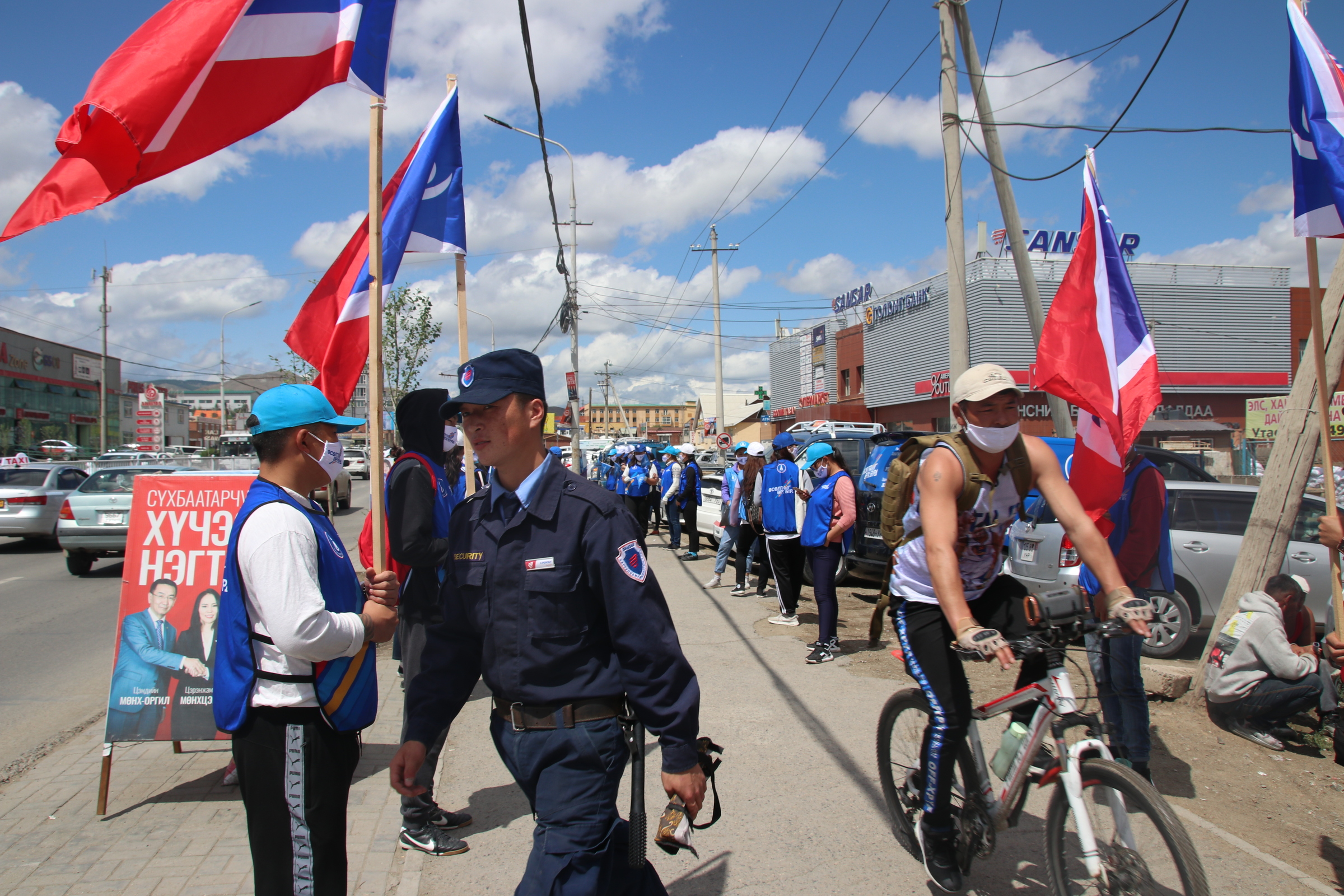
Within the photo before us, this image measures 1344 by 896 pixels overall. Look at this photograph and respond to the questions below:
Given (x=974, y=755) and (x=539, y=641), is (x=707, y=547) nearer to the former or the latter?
(x=974, y=755)

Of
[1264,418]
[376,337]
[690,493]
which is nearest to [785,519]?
[376,337]

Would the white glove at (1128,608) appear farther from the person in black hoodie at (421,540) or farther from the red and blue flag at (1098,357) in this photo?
the person in black hoodie at (421,540)

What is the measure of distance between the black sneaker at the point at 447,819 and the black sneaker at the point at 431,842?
0.05 meters

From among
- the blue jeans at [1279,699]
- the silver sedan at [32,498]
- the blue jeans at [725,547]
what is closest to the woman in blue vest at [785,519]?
the blue jeans at [725,547]

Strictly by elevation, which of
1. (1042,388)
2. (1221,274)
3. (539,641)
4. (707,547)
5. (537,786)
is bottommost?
(707,547)

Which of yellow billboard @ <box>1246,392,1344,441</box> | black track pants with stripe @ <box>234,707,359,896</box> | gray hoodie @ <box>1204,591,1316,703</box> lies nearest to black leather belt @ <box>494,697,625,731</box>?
black track pants with stripe @ <box>234,707,359,896</box>

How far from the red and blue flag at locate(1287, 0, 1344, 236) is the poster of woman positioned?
605 cm

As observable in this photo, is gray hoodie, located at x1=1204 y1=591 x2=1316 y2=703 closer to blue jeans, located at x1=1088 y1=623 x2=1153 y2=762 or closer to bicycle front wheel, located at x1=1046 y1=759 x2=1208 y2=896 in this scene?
blue jeans, located at x1=1088 y1=623 x2=1153 y2=762

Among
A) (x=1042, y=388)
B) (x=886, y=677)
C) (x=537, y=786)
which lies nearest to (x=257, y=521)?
(x=537, y=786)

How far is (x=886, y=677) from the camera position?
6488mm

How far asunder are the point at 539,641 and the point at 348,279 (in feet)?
8.81

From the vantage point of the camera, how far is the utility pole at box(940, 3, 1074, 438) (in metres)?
8.71

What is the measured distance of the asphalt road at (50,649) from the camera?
581 cm

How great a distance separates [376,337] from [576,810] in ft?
5.53
